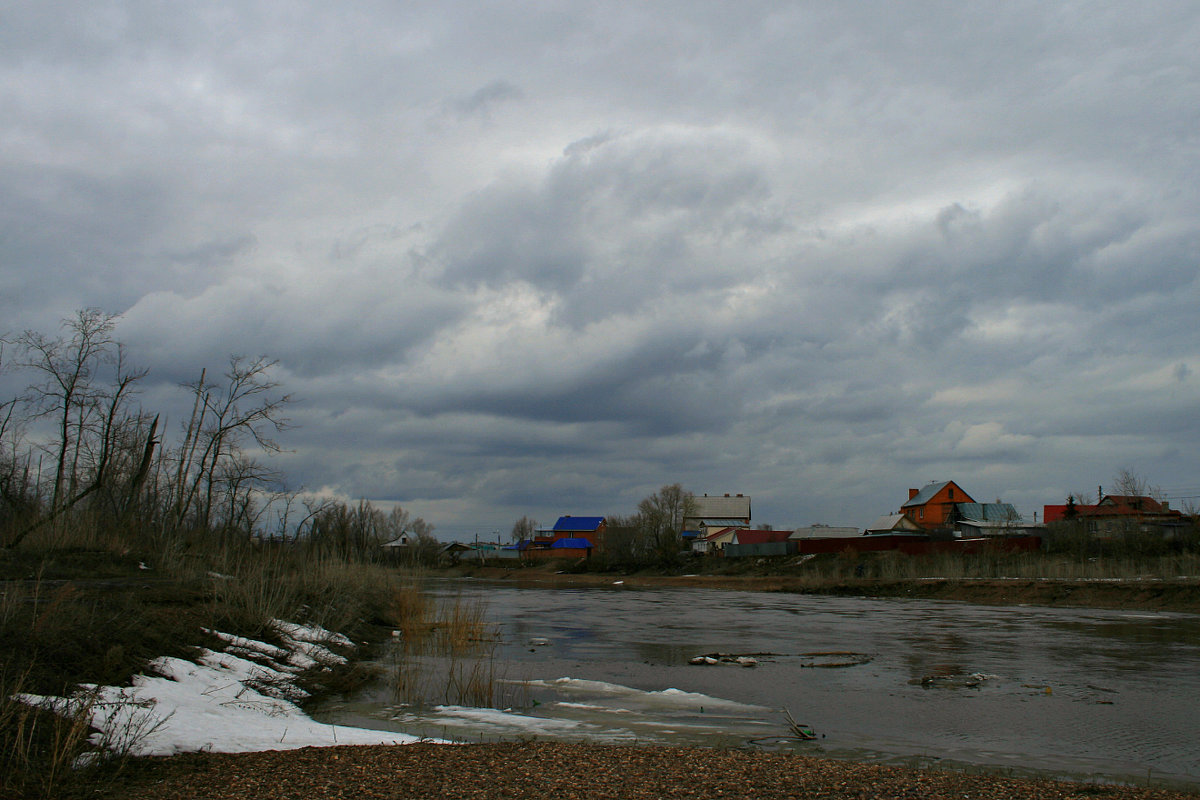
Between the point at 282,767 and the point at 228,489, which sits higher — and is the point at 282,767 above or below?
below

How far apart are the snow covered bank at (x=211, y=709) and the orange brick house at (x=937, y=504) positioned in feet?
324

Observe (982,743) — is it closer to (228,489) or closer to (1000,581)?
(228,489)

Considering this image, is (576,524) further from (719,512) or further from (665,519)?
(665,519)

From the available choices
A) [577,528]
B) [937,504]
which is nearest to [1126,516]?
[937,504]

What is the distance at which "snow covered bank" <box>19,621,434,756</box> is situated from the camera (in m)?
8.80

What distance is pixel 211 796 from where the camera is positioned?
7184 mm

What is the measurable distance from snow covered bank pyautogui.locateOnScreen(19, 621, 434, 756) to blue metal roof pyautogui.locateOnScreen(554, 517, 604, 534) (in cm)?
13746

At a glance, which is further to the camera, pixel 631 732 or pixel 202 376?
pixel 202 376

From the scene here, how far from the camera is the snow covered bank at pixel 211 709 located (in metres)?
8.80

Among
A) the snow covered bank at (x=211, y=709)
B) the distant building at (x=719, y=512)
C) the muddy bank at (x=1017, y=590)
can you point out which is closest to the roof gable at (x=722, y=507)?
the distant building at (x=719, y=512)

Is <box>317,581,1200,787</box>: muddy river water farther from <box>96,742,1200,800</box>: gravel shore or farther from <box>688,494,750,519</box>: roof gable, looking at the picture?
<box>688,494,750,519</box>: roof gable

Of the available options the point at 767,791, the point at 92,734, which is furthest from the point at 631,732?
the point at 92,734

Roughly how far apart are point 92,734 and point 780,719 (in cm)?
927

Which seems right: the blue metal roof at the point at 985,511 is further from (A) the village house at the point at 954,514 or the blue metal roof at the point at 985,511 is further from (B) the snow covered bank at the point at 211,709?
(B) the snow covered bank at the point at 211,709
